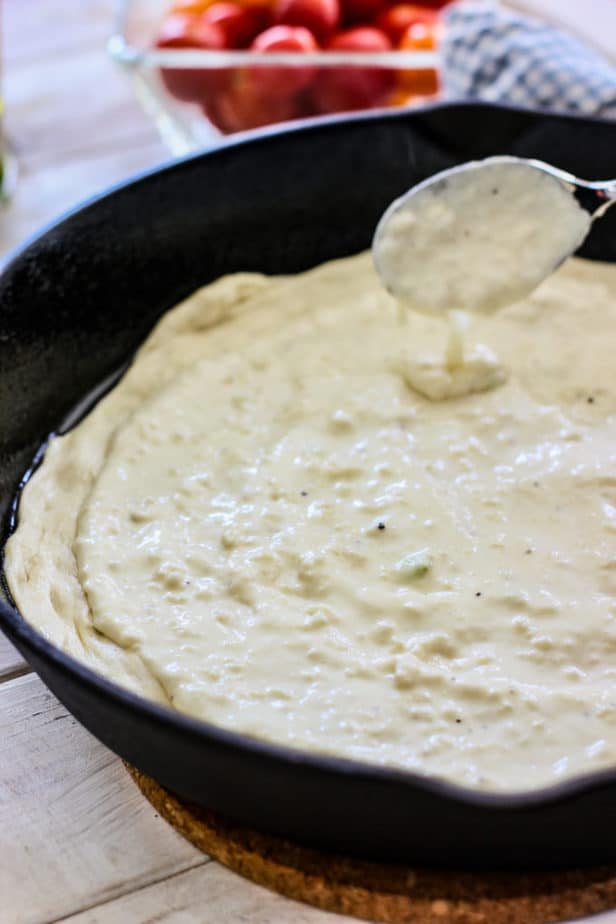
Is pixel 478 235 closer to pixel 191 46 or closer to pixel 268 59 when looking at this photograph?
pixel 268 59

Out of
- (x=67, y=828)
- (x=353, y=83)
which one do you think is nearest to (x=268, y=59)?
(x=353, y=83)

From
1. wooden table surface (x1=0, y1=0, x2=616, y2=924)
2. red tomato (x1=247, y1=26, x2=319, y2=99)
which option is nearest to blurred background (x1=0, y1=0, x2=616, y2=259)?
red tomato (x1=247, y1=26, x2=319, y2=99)

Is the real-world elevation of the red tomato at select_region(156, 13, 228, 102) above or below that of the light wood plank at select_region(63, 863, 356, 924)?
above

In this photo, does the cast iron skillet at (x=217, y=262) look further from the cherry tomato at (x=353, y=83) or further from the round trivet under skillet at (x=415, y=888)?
the cherry tomato at (x=353, y=83)

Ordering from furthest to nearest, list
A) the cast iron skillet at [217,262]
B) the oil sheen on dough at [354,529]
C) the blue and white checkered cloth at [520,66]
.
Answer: the blue and white checkered cloth at [520,66], the oil sheen on dough at [354,529], the cast iron skillet at [217,262]

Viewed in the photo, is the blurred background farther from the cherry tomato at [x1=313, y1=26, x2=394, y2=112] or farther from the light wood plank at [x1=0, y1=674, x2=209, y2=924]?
A: the light wood plank at [x1=0, y1=674, x2=209, y2=924]

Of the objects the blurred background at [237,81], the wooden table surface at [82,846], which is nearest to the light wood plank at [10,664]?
the wooden table surface at [82,846]
